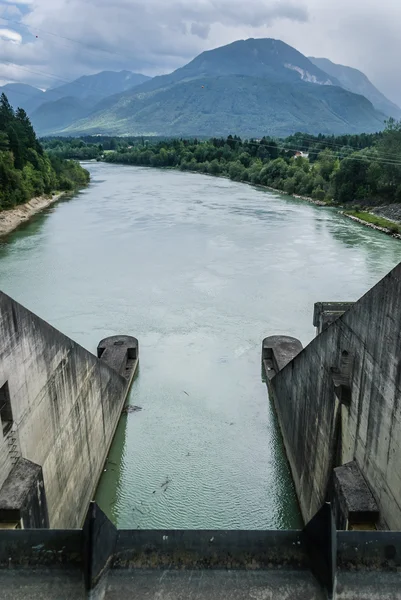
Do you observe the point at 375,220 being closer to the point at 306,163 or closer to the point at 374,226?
the point at 374,226

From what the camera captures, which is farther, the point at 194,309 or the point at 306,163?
the point at 306,163

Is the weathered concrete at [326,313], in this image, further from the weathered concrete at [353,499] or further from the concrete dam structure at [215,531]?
the weathered concrete at [353,499]

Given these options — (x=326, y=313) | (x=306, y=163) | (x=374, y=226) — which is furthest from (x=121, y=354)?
(x=306, y=163)

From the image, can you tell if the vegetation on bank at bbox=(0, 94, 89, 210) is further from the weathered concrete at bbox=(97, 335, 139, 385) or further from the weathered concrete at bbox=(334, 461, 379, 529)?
the weathered concrete at bbox=(334, 461, 379, 529)

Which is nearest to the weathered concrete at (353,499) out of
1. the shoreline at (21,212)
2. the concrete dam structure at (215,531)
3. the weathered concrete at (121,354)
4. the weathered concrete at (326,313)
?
the concrete dam structure at (215,531)

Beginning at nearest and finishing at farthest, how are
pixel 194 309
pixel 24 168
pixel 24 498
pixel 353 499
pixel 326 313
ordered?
pixel 24 498
pixel 353 499
pixel 326 313
pixel 194 309
pixel 24 168

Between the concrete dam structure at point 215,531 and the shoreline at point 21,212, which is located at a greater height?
the concrete dam structure at point 215,531

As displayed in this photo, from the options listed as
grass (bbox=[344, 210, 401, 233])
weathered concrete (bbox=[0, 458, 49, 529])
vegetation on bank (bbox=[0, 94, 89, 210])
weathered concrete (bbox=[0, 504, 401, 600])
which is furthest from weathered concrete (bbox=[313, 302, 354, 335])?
vegetation on bank (bbox=[0, 94, 89, 210])
